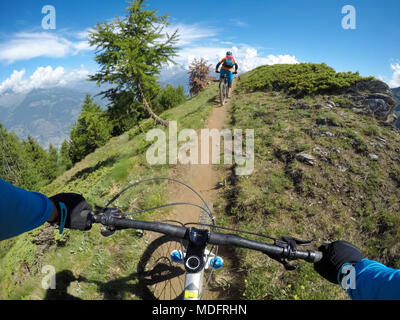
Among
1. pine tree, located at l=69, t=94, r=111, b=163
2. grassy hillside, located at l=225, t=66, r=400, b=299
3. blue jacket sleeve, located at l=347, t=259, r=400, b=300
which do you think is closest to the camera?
blue jacket sleeve, located at l=347, t=259, r=400, b=300

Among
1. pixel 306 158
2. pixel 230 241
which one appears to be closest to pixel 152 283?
pixel 230 241

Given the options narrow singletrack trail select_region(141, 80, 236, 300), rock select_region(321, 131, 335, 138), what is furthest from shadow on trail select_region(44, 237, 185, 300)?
rock select_region(321, 131, 335, 138)

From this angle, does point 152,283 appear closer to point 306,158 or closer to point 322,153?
point 306,158

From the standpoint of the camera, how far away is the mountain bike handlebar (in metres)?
1.98

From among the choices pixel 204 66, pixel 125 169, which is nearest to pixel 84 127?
pixel 204 66

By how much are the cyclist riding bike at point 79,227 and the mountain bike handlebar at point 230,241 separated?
6.3 inches

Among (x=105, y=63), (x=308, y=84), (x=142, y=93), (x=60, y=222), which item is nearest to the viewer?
(x=60, y=222)

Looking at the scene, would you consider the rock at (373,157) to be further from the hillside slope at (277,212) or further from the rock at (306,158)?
the rock at (306,158)

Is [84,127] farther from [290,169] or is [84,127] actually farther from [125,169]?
[290,169]

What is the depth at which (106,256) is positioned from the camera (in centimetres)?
534

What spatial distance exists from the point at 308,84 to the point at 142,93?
11728mm

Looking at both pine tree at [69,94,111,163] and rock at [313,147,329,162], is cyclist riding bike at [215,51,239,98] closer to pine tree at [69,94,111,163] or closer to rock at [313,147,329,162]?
rock at [313,147,329,162]
